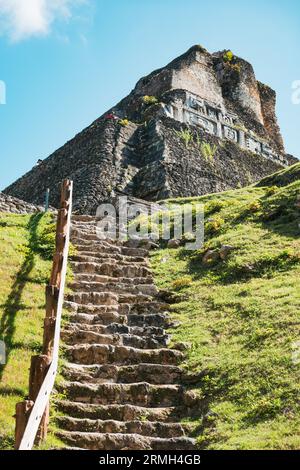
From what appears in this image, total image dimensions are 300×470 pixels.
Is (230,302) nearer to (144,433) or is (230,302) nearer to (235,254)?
(235,254)

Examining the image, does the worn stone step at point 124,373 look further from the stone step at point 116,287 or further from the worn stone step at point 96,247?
the worn stone step at point 96,247

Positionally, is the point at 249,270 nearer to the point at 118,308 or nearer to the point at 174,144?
the point at 118,308

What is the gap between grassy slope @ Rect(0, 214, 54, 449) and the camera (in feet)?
27.1

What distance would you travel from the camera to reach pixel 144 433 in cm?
808

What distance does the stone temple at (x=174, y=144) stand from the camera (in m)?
25.5

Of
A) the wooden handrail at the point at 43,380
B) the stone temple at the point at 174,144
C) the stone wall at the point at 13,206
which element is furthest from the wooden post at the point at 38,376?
the stone temple at the point at 174,144

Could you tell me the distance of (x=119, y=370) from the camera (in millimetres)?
9555

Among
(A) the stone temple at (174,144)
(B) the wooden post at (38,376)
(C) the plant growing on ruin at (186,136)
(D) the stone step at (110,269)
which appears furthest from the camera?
(C) the plant growing on ruin at (186,136)

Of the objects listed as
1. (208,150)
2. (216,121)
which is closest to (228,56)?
→ (216,121)

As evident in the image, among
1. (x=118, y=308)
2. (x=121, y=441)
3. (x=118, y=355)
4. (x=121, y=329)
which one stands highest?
(x=118, y=308)

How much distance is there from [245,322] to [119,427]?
3529 mm

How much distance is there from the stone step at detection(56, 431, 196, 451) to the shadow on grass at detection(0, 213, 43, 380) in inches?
64.8

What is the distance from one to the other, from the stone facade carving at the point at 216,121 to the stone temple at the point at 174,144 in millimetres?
70

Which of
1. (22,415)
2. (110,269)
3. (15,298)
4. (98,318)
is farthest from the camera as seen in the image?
(110,269)
